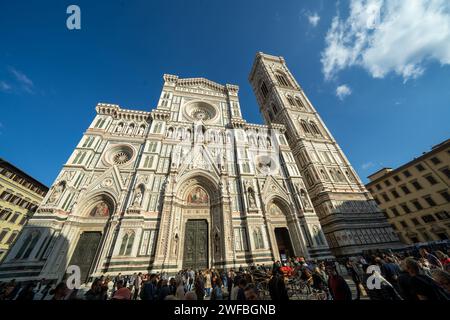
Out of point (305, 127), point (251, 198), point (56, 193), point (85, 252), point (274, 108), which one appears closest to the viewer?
point (85, 252)

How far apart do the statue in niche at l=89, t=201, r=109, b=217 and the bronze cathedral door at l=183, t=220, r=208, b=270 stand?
20.6 feet

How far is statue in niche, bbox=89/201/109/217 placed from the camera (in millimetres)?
12562

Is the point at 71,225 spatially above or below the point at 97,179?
below

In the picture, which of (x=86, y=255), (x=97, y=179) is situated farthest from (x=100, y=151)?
(x=86, y=255)

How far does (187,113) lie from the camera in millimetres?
20438

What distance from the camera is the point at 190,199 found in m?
14.7

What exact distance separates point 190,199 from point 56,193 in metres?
9.52

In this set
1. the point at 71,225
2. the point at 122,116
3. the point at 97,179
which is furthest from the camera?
the point at 122,116

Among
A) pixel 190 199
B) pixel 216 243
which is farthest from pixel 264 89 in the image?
pixel 216 243

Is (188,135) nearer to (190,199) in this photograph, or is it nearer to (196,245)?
(190,199)

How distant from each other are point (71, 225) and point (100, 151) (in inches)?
255

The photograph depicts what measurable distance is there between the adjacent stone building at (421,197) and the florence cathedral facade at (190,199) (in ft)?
37.6
